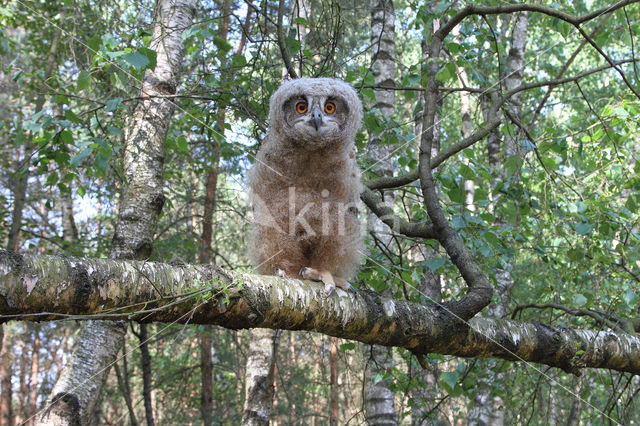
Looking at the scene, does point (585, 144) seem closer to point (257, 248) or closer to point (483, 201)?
point (483, 201)

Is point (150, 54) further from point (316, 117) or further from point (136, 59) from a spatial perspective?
point (316, 117)

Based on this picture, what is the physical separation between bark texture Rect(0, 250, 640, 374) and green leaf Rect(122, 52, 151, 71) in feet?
4.50

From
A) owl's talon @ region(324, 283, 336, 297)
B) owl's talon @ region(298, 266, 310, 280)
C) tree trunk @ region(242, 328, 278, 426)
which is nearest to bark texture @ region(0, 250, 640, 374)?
owl's talon @ region(324, 283, 336, 297)

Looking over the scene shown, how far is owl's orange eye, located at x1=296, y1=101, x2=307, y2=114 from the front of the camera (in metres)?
3.31

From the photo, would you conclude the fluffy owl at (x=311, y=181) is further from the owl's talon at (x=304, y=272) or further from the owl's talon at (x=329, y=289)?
the owl's talon at (x=329, y=289)

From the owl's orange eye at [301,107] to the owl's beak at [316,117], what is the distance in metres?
0.10

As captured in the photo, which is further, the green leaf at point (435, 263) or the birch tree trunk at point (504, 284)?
the birch tree trunk at point (504, 284)

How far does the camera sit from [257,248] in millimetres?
3531

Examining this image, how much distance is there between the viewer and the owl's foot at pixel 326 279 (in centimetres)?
285

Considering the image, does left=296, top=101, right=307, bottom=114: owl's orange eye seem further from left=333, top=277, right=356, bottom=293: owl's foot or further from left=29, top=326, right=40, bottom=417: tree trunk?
left=29, top=326, right=40, bottom=417: tree trunk

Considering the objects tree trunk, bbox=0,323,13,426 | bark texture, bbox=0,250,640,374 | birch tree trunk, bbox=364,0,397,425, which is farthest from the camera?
tree trunk, bbox=0,323,13,426

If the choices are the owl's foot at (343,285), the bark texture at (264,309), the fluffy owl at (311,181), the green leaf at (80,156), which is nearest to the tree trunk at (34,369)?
the green leaf at (80,156)

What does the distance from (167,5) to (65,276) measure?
10.9ft

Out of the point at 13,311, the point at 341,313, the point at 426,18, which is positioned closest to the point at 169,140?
the point at 426,18
